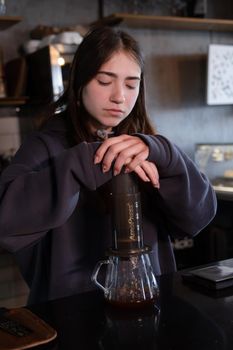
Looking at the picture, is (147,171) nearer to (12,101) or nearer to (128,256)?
(128,256)

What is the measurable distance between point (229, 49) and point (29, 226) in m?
2.80

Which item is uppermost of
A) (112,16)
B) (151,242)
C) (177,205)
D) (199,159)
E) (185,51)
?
(112,16)

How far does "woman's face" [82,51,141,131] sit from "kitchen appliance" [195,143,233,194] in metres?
2.20

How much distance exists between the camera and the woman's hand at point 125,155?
3.09 feet

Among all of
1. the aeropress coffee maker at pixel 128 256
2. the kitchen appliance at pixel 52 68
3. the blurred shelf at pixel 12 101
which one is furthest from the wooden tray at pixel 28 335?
the blurred shelf at pixel 12 101

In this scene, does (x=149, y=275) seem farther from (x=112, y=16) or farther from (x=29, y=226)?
(x=112, y=16)

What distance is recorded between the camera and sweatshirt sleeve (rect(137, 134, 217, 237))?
1022 millimetres

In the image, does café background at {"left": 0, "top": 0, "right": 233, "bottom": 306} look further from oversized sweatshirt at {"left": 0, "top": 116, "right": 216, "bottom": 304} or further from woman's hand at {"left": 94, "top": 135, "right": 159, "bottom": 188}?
woman's hand at {"left": 94, "top": 135, "right": 159, "bottom": 188}

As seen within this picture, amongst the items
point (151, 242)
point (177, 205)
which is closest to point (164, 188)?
point (177, 205)

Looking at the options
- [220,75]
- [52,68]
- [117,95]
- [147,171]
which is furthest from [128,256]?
[220,75]

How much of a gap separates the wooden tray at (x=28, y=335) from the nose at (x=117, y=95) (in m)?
0.57

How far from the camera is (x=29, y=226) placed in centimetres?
99

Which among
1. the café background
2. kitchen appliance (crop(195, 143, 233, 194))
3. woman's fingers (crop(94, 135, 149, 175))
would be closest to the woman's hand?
woman's fingers (crop(94, 135, 149, 175))

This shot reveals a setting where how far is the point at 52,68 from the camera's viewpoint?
8.32ft
